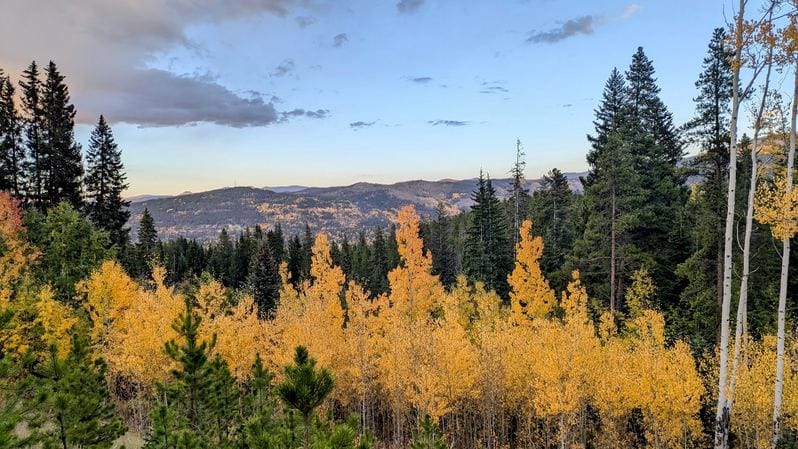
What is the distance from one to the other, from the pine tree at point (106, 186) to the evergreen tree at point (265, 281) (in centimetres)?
1379

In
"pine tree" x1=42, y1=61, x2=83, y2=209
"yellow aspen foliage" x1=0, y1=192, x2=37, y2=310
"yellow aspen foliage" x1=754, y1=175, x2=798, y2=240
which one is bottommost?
"yellow aspen foliage" x1=0, y1=192, x2=37, y2=310

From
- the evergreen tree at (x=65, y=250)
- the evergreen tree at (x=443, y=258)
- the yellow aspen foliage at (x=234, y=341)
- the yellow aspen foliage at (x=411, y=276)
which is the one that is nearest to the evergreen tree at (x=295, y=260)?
the evergreen tree at (x=443, y=258)

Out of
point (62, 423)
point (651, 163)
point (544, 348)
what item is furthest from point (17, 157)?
point (651, 163)

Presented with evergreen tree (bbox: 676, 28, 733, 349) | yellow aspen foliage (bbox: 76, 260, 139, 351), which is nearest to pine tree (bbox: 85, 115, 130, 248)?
yellow aspen foliage (bbox: 76, 260, 139, 351)

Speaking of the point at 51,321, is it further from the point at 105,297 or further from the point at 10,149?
the point at 10,149

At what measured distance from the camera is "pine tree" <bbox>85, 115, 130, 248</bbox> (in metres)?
43.8

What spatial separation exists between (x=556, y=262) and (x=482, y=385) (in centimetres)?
2134

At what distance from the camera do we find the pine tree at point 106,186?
43781 mm

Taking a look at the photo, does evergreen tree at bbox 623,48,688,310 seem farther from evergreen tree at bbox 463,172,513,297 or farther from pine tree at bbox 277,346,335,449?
pine tree at bbox 277,346,335,449

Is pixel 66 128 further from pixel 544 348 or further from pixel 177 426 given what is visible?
pixel 544 348

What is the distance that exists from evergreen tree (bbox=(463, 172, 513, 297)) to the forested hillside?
22.3 inches

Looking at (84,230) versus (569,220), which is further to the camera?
(569,220)

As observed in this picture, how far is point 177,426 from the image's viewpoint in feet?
33.4

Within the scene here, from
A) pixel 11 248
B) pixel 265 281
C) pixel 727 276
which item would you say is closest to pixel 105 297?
pixel 11 248
